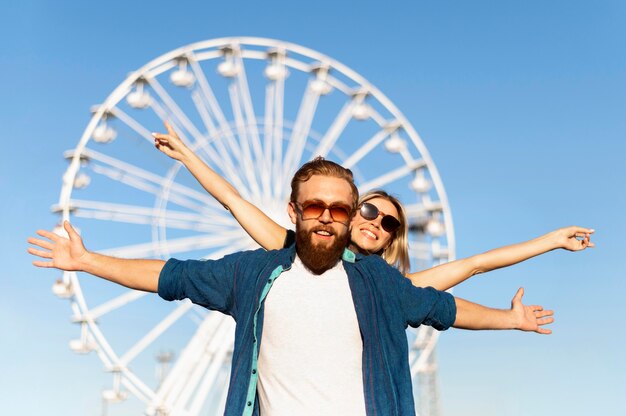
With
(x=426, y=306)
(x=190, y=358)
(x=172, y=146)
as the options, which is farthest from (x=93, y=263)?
(x=190, y=358)

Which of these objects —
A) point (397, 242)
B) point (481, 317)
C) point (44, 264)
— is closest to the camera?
point (44, 264)

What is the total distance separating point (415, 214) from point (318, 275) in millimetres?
15986

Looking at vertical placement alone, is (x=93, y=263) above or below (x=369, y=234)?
below

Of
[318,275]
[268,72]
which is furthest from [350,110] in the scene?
[318,275]

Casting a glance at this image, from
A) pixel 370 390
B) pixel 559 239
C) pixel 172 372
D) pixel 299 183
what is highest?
pixel 172 372

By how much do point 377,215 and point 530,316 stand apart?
870 mm

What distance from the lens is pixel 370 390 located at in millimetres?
3221

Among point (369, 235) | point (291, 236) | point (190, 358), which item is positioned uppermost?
point (190, 358)

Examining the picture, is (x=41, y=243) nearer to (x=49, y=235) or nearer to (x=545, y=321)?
(x=49, y=235)

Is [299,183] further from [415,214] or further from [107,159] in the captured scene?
[415,214]

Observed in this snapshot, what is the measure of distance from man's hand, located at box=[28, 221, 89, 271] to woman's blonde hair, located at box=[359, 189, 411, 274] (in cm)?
140

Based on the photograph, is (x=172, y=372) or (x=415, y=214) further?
(x=415, y=214)

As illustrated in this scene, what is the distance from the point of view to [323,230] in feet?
11.0

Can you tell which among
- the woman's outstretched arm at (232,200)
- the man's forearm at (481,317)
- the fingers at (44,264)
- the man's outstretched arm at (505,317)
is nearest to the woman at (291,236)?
the woman's outstretched arm at (232,200)
